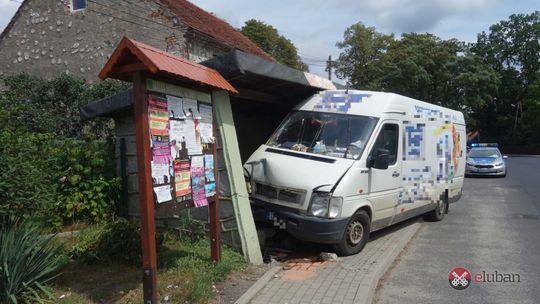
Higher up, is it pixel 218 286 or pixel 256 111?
pixel 256 111

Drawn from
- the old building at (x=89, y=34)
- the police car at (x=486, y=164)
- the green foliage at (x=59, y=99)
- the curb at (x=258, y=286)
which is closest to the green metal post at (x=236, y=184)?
the curb at (x=258, y=286)

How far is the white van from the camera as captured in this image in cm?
646

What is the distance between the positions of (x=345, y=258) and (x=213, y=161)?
8.20ft

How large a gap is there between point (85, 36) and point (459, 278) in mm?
14535

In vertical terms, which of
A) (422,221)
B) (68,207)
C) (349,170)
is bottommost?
(422,221)

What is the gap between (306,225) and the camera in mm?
6359

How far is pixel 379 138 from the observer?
293 inches

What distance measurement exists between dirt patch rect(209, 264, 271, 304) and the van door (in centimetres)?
226

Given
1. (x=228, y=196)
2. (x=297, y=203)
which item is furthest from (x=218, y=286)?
(x=297, y=203)

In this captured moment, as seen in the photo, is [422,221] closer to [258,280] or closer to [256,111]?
[256,111]

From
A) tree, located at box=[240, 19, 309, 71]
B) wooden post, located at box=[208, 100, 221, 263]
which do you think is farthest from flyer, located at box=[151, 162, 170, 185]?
tree, located at box=[240, 19, 309, 71]

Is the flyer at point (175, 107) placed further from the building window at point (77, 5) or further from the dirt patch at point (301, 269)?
the building window at point (77, 5)

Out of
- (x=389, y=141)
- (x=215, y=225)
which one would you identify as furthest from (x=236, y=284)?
(x=389, y=141)

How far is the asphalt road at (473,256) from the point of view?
538 cm
